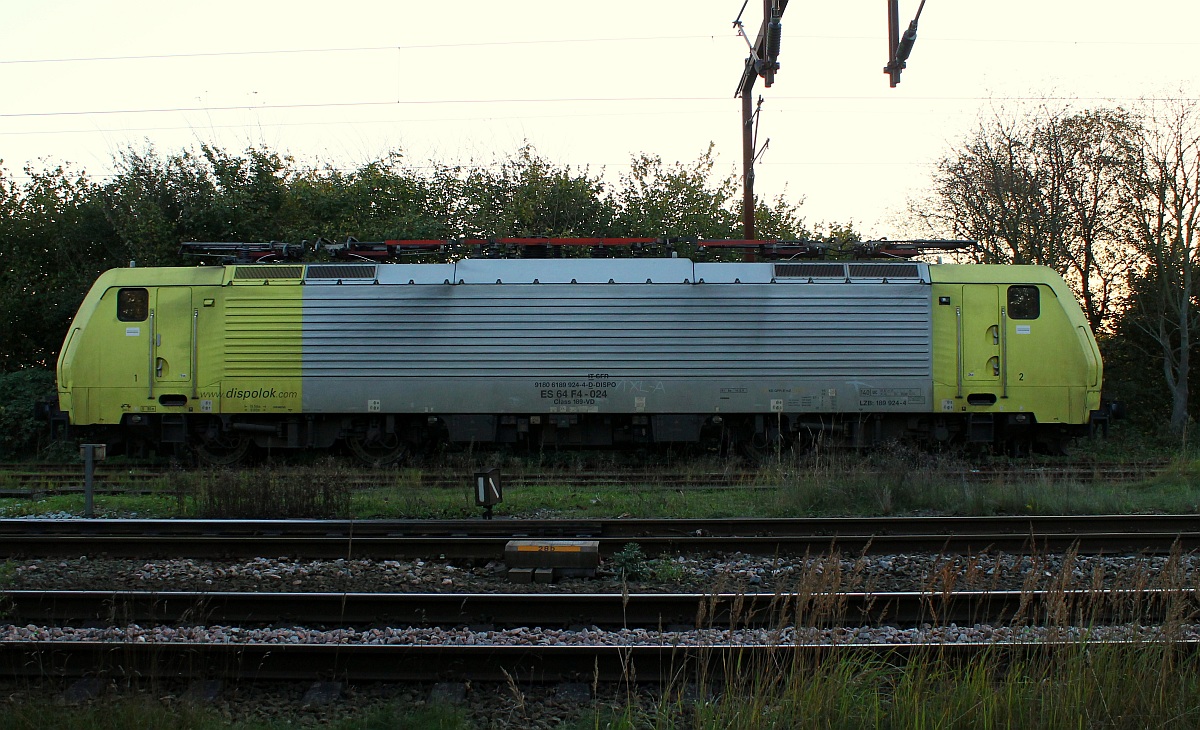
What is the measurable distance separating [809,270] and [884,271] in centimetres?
118

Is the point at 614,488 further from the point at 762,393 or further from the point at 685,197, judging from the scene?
the point at 685,197

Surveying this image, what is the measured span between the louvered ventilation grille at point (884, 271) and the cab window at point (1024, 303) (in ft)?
4.91

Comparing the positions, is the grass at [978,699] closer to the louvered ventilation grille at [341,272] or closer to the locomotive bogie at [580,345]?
the locomotive bogie at [580,345]

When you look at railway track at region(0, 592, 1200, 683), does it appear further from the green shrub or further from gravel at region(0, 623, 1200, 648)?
the green shrub

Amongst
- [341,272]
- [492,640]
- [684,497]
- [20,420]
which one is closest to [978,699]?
[492,640]

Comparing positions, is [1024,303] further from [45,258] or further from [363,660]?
[45,258]

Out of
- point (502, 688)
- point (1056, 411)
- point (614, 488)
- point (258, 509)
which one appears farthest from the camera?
point (1056, 411)

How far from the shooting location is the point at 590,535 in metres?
7.51

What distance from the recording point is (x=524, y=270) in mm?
12961

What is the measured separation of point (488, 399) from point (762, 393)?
14.0 feet

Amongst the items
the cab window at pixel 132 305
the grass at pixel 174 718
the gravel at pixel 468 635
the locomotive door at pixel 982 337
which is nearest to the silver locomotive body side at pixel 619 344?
the locomotive door at pixel 982 337

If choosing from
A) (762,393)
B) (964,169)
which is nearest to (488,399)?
(762,393)

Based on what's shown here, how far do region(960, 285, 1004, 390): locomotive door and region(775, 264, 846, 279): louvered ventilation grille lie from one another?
1966mm

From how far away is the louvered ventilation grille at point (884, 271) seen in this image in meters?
12.9
